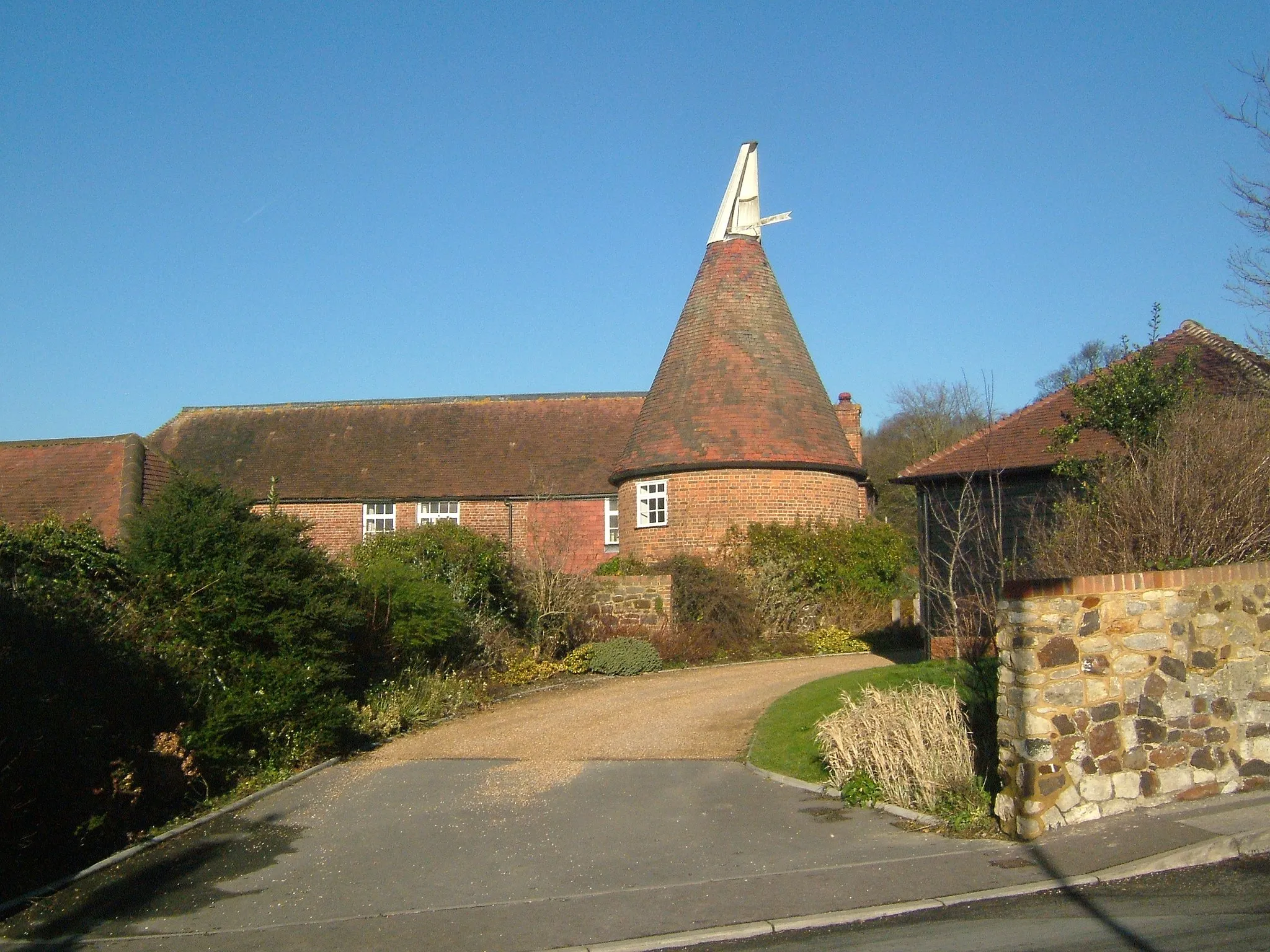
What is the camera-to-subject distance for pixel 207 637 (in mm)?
11547

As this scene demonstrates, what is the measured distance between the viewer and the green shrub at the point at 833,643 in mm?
22603

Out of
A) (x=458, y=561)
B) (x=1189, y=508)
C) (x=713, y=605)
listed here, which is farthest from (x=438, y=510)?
(x=1189, y=508)

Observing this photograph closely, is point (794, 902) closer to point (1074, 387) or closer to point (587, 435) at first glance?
point (1074, 387)

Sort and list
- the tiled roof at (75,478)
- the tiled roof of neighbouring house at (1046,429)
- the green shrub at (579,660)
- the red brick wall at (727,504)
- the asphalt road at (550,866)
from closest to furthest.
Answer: the asphalt road at (550,866) → the tiled roof of neighbouring house at (1046,429) → the green shrub at (579,660) → the tiled roof at (75,478) → the red brick wall at (727,504)

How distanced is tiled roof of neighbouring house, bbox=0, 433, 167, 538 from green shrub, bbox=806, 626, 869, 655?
1366cm

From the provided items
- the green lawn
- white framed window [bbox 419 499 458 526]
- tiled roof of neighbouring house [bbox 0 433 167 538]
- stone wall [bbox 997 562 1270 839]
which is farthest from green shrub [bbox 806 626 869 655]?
stone wall [bbox 997 562 1270 839]

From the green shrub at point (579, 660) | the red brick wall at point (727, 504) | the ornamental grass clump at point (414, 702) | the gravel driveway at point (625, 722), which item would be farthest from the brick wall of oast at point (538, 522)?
the ornamental grass clump at point (414, 702)

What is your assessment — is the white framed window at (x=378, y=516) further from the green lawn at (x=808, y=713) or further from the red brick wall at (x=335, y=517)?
the green lawn at (x=808, y=713)

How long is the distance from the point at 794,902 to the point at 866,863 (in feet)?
3.10

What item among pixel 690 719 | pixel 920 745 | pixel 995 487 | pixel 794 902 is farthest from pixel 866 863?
pixel 995 487

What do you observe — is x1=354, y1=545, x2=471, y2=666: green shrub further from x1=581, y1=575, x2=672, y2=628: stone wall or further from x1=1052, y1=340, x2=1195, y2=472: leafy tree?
x1=1052, y1=340, x2=1195, y2=472: leafy tree

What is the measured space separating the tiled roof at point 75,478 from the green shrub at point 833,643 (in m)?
13.8

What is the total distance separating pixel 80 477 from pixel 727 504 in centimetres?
1385

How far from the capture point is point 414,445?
3444 cm
